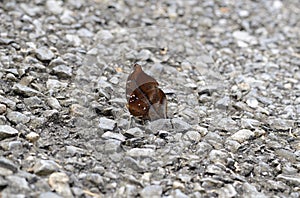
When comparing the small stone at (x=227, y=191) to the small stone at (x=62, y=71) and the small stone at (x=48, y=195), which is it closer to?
the small stone at (x=48, y=195)

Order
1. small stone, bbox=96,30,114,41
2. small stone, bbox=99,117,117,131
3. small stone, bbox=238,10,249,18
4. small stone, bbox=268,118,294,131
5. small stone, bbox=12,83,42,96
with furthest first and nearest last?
small stone, bbox=238,10,249,18, small stone, bbox=96,30,114,41, small stone, bbox=268,118,294,131, small stone, bbox=12,83,42,96, small stone, bbox=99,117,117,131

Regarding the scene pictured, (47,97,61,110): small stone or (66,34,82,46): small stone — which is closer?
(47,97,61,110): small stone

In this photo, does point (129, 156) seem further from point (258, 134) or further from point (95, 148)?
point (258, 134)

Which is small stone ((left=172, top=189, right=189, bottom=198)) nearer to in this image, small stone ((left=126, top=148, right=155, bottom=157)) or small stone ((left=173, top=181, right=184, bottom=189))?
small stone ((left=173, top=181, right=184, bottom=189))

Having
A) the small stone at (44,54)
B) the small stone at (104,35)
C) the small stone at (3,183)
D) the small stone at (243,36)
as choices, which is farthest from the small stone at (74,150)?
the small stone at (243,36)

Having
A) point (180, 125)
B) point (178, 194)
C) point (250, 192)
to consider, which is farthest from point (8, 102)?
point (250, 192)

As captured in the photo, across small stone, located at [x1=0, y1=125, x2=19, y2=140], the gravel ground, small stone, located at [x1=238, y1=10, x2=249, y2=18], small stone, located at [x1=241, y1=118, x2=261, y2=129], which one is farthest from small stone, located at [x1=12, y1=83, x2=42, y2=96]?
small stone, located at [x1=238, y1=10, x2=249, y2=18]

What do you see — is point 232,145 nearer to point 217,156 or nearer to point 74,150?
point 217,156

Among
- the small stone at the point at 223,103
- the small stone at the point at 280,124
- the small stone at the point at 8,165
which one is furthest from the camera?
the small stone at the point at 223,103
